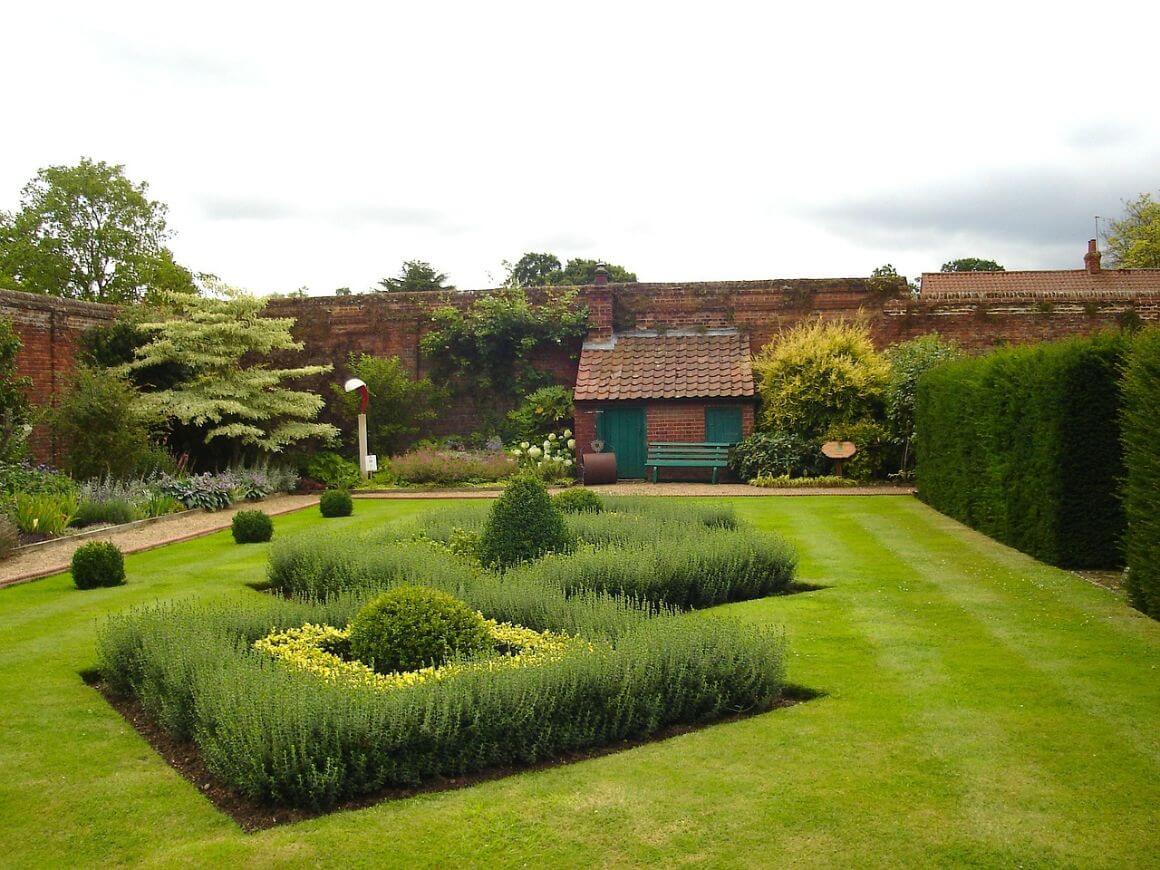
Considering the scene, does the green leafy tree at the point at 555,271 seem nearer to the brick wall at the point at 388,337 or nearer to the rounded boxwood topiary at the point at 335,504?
the brick wall at the point at 388,337

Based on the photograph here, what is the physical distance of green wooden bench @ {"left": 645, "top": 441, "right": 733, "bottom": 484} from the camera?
65.2 ft

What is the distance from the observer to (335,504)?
48.8 feet

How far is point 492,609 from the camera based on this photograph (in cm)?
708

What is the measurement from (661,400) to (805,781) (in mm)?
16129

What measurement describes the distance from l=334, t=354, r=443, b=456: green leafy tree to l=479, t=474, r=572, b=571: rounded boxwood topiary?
1262 centimetres

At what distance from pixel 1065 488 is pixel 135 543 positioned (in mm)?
10543

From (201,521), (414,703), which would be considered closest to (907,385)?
(201,521)

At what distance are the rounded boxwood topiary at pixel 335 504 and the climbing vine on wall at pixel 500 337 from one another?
24.9ft

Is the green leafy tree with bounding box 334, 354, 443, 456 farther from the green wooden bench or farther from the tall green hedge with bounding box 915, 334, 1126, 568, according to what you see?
the tall green hedge with bounding box 915, 334, 1126, 568

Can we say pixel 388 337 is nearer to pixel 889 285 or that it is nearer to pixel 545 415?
pixel 545 415

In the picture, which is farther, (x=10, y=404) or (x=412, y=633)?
(x=10, y=404)

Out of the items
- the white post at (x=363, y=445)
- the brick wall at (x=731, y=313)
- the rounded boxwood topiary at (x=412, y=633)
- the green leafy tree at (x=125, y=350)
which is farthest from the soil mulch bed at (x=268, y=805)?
the brick wall at (x=731, y=313)

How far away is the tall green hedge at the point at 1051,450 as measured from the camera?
902 cm

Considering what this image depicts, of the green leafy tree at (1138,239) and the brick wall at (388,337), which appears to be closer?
the brick wall at (388,337)
